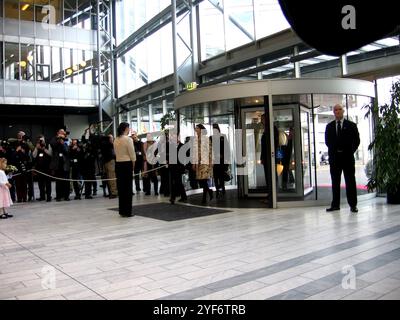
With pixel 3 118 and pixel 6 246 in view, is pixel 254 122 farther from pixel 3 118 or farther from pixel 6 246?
pixel 3 118

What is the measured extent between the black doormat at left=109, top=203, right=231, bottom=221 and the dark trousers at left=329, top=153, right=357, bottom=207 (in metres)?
1.90

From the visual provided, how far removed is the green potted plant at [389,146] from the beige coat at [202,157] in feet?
10.2

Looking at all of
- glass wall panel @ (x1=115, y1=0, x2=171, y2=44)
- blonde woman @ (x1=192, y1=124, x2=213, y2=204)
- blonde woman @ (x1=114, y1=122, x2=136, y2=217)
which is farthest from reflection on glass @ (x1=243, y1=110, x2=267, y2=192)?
glass wall panel @ (x1=115, y1=0, x2=171, y2=44)

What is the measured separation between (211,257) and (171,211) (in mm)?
3565

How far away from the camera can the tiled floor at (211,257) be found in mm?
3064

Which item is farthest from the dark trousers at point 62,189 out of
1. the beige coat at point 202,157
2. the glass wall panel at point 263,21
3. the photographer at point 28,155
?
the glass wall panel at point 263,21

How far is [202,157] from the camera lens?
8.33m

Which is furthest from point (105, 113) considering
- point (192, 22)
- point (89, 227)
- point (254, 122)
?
point (89, 227)

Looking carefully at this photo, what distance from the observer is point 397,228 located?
5.08 metres

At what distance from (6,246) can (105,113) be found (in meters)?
20.8

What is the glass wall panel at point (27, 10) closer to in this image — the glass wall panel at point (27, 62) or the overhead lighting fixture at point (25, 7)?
the overhead lighting fixture at point (25, 7)

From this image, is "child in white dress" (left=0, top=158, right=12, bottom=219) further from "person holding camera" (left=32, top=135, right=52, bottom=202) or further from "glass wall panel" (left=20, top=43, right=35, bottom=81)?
"glass wall panel" (left=20, top=43, right=35, bottom=81)

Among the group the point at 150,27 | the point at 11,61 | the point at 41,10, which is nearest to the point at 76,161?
the point at 150,27

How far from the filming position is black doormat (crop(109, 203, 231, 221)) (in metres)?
6.92
